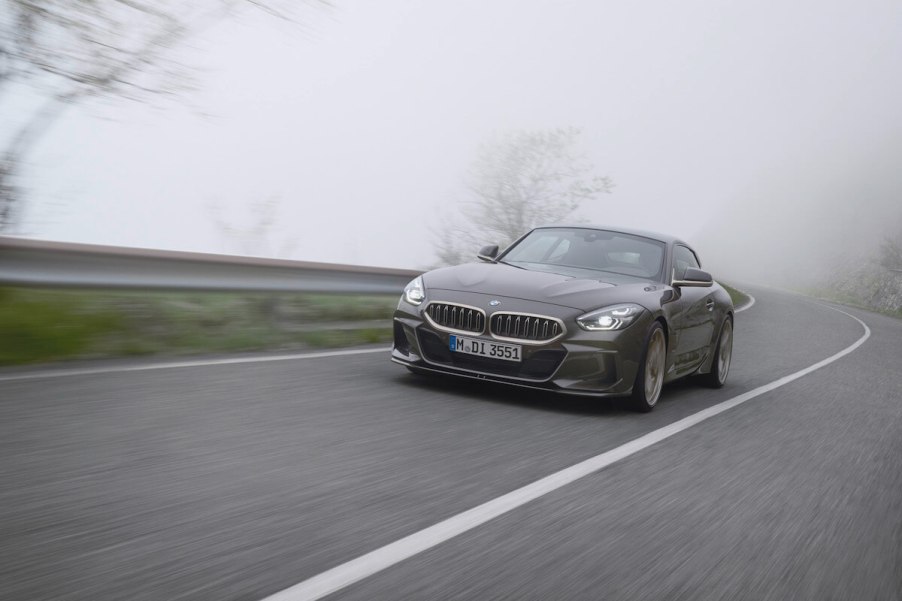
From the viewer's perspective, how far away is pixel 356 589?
3.01 metres

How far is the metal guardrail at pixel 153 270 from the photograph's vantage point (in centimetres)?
721

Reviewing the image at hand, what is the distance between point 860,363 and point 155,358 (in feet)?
33.4

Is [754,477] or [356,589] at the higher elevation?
[356,589]

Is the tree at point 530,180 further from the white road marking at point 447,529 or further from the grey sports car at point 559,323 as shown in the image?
the white road marking at point 447,529

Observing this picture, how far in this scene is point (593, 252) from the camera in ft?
26.6

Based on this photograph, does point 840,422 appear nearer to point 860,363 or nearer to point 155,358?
point 155,358

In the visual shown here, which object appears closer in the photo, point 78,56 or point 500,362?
point 500,362

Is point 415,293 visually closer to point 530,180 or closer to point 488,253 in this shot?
point 488,253

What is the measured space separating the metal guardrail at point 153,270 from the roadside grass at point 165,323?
0.13 metres

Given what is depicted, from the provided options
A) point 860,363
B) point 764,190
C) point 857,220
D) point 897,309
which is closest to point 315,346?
point 860,363

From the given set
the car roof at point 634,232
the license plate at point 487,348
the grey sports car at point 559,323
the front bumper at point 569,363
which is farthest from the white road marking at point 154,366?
the car roof at point 634,232

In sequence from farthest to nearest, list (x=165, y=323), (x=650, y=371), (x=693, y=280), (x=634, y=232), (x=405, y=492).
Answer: (x=165, y=323) → (x=634, y=232) → (x=693, y=280) → (x=650, y=371) → (x=405, y=492)

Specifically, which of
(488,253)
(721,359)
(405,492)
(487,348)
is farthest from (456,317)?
(721,359)

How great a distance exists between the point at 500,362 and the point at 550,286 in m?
0.73
